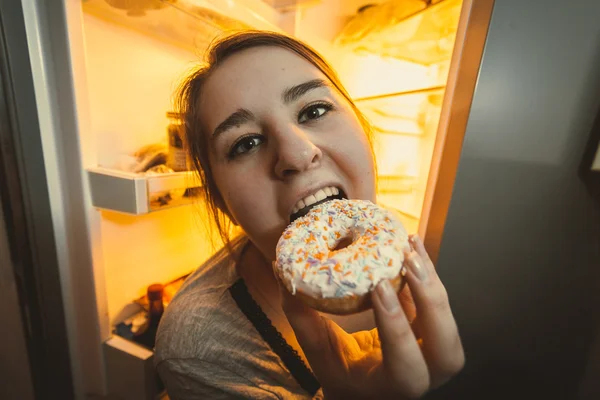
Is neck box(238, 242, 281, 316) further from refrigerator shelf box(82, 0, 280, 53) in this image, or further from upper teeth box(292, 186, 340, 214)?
refrigerator shelf box(82, 0, 280, 53)

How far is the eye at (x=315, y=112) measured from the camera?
0.69 metres

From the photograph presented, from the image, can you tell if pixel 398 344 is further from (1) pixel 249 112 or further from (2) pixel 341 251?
(1) pixel 249 112

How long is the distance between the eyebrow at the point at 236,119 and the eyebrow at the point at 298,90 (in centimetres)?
10

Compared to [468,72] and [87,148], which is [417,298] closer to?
[468,72]

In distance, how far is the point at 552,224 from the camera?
27.0 inches

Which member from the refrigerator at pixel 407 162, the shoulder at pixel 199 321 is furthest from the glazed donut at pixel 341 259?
the shoulder at pixel 199 321

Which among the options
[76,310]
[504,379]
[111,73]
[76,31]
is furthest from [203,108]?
[504,379]

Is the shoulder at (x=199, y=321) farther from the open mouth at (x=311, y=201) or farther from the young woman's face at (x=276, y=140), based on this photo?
the open mouth at (x=311, y=201)

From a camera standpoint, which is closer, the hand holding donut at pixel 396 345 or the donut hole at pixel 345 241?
the hand holding donut at pixel 396 345

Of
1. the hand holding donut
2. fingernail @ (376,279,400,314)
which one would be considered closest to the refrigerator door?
the hand holding donut

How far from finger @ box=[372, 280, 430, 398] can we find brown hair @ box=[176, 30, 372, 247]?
652 millimetres

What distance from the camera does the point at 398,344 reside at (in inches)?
16.1

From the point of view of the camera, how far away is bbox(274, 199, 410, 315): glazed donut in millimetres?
457

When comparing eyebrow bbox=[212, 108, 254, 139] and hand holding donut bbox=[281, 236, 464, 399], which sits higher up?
eyebrow bbox=[212, 108, 254, 139]
